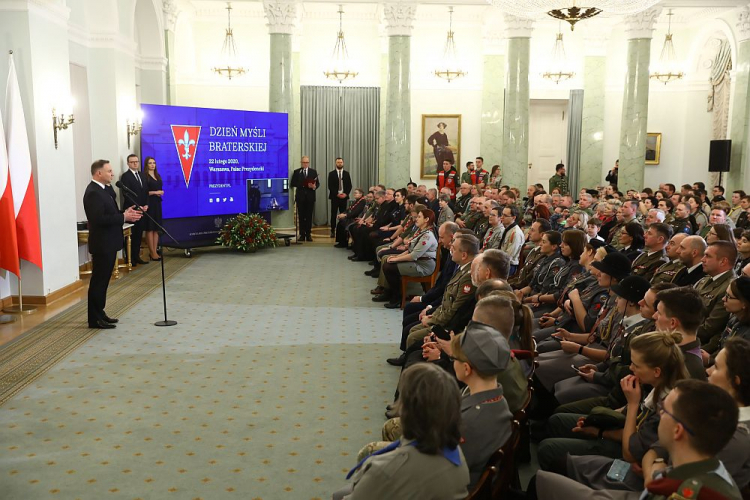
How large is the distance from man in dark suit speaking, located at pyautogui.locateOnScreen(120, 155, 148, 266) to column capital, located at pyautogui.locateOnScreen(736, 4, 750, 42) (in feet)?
41.9

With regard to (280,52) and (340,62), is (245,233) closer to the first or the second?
(280,52)

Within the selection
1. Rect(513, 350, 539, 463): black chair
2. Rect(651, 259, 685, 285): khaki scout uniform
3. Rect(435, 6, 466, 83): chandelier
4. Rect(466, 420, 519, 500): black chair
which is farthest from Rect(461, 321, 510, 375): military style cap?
Rect(435, 6, 466, 83): chandelier

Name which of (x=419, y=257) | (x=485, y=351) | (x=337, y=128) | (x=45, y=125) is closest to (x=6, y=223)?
(x=45, y=125)

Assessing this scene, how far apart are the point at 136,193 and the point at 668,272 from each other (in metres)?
8.70

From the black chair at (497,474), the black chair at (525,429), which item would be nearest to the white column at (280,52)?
the black chair at (525,429)

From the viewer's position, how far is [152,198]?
1223 centimetres

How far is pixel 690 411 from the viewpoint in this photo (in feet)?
7.89

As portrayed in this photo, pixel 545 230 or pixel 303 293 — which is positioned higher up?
pixel 545 230

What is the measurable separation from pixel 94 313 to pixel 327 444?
13.3ft

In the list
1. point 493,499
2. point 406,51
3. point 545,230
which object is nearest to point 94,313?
point 545,230

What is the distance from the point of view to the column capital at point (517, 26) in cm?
1443

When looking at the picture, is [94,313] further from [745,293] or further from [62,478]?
[745,293]

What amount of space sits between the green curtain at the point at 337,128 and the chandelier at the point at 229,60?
1707 millimetres

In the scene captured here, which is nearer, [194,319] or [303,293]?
[194,319]
